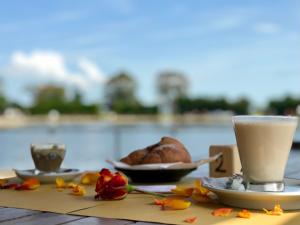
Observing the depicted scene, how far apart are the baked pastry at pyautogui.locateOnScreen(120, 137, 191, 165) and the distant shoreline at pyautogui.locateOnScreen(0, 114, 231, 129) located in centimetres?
2133

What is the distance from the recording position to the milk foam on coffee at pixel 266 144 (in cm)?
90

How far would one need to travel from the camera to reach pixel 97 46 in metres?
33.1

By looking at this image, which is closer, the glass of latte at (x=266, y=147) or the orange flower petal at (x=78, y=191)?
the glass of latte at (x=266, y=147)

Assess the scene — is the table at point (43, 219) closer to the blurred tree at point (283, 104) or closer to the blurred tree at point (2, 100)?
the blurred tree at point (283, 104)

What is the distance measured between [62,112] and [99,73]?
27024 millimetres

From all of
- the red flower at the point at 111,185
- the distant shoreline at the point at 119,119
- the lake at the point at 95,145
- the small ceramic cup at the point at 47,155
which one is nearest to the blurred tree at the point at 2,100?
the distant shoreline at the point at 119,119

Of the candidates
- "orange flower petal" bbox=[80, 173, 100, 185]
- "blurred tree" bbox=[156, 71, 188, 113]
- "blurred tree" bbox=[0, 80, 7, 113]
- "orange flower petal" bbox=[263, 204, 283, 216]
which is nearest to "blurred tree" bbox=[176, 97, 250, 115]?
"blurred tree" bbox=[156, 71, 188, 113]

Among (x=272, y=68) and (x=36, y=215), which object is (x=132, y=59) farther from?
(x=36, y=215)

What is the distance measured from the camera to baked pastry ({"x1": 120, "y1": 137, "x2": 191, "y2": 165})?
1.31m

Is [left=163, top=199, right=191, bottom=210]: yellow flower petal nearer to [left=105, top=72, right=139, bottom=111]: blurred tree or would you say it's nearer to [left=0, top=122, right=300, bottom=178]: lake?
[left=0, top=122, right=300, bottom=178]: lake

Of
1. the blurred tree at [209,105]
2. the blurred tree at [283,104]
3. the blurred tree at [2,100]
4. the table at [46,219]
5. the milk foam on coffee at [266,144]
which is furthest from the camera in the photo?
the blurred tree at [2,100]

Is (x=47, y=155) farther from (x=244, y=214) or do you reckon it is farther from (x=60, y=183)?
(x=244, y=214)

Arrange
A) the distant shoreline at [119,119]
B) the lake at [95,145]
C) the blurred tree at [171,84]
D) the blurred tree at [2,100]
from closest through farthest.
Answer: the lake at [95,145] < the distant shoreline at [119,119] < the blurred tree at [2,100] < the blurred tree at [171,84]

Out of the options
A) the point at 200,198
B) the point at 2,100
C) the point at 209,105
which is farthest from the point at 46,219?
the point at 2,100
